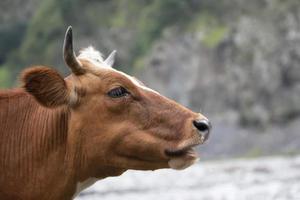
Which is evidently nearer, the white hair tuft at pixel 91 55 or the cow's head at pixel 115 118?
the cow's head at pixel 115 118

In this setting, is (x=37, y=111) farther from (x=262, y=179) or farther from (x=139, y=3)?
(x=139, y=3)

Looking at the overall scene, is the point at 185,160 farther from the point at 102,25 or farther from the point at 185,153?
the point at 102,25

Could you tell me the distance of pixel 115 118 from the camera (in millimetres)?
10781

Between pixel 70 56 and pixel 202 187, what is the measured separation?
31723 millimetres

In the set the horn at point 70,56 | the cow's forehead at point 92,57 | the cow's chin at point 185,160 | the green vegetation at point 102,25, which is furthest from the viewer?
the green vegetation at point 102,25

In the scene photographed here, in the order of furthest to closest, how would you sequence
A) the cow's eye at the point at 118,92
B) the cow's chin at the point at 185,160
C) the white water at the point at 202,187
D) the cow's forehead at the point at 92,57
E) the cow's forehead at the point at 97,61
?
the white water at the point at 202,187 → the cow's forehead at the point at 92,57 → the cow's forehead at the point at 97,61 → the cow's eye at the point at 118,92 → the cow's chin at the point at 185,160

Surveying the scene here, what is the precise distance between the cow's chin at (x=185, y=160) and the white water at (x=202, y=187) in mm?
16600

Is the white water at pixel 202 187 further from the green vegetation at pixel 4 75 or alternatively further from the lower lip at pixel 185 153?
the green vegetation at pixel 4 75

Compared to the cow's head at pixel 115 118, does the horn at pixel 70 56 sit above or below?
above

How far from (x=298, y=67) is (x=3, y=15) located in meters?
53.3

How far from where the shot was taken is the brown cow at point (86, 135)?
34.9 feet

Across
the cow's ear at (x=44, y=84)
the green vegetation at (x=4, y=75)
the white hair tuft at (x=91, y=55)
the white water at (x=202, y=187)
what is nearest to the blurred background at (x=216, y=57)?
the green vegetation at (x=4, y=75)

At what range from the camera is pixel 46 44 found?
115125 mm

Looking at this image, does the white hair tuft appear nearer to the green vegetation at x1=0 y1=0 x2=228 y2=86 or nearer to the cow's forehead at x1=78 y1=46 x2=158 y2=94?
the cow's forehead at x1=78 y1=46 x2=158 y2=94
